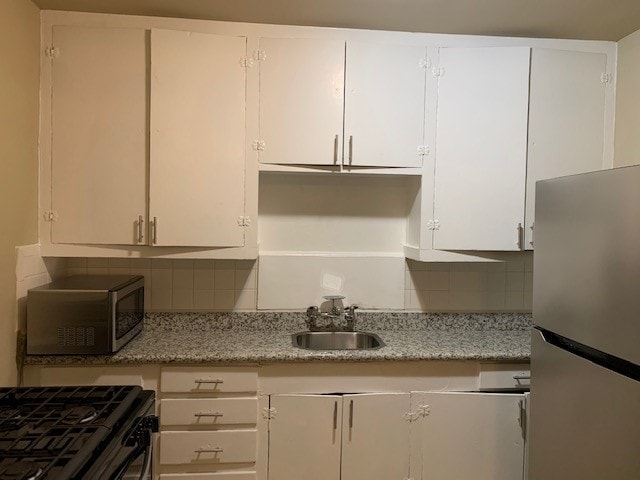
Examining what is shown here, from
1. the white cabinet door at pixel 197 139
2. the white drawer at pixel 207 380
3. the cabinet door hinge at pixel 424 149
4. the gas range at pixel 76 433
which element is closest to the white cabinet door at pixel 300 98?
the white cabinet door at pixel 197 139

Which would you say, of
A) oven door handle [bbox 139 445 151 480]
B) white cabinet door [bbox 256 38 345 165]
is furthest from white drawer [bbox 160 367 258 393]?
white cabinet door [bbox 256 38 345 165]

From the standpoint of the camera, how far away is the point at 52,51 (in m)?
2.01

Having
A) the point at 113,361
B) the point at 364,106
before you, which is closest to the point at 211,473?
the point at 113,361

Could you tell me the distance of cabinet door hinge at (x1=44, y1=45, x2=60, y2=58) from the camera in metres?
2.01

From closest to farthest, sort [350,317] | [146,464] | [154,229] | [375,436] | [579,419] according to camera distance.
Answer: [146,464]
[579,419]
[375,436]
[154,229]
[350,317]

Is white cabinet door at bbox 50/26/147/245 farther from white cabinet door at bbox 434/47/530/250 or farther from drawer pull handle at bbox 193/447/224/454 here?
white cabinet door at bbox 434/47/530/250

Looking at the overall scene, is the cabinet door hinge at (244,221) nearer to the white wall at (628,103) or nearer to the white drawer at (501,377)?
the white drawer at (501,377)

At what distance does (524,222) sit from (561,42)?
93 centimetres

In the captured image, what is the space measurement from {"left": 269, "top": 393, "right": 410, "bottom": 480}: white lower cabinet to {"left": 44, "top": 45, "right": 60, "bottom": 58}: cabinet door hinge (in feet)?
6.01

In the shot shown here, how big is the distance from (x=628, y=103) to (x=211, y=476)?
2600mm

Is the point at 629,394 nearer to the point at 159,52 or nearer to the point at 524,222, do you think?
the point at 524,222

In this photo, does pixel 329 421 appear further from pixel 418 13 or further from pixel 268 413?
pixel 418 13

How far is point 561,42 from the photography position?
2232 mm

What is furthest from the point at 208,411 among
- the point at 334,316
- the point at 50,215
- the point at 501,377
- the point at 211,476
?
the point at 501,377
